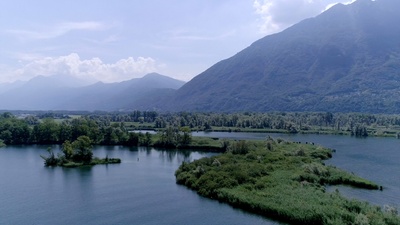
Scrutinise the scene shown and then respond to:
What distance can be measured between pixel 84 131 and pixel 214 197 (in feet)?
290

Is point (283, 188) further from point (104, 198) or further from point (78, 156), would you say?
point (78, 156)

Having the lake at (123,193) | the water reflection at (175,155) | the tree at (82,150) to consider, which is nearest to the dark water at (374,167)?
the lake at (123,193)

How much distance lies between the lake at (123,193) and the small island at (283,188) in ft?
6.86

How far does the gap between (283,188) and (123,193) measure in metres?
25.8

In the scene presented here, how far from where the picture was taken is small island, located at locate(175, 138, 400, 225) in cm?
4397

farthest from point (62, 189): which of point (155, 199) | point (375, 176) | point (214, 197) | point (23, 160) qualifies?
point (375, 176)

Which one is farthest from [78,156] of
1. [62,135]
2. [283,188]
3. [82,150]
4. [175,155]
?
[283,188]

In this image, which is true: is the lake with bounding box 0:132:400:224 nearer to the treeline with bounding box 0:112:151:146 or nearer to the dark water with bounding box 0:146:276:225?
the dark water with bounding box 0:146:276:225

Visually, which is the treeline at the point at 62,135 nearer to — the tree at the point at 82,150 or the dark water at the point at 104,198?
the tree at the point at 82,150

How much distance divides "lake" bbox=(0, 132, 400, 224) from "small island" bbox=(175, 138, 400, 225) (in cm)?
209

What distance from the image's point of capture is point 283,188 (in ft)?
184

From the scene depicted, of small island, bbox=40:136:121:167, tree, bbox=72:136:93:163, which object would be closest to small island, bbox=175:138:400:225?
small island, bbox=40:136:121:167

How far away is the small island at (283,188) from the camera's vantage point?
44.0 meters

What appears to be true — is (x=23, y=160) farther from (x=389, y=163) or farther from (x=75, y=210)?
(x=389, y=163)
